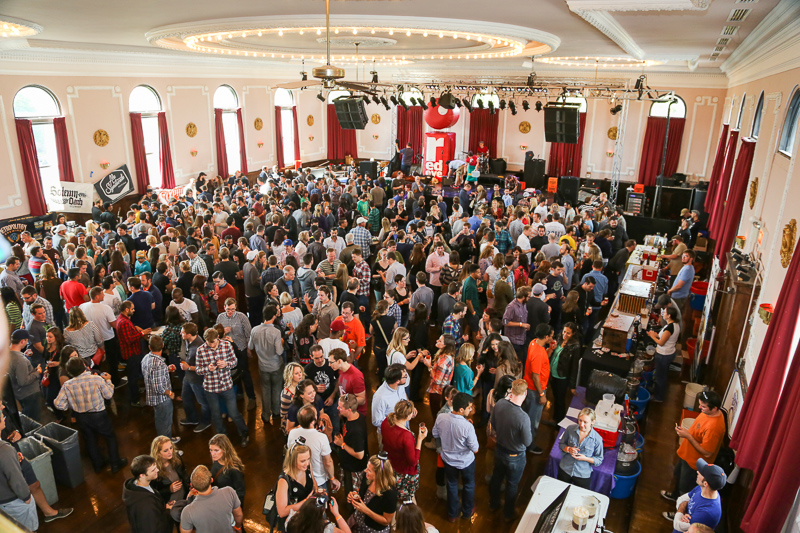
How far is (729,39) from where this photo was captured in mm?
7305

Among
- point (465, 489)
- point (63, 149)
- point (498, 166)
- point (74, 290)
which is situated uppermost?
point (63, 149)

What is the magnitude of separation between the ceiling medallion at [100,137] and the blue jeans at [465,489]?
38.0ft

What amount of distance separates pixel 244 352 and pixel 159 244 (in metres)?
2.53

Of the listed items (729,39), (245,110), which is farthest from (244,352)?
(245,110)

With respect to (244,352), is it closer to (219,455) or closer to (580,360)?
(219,455)

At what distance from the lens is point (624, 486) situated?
15.5 ft

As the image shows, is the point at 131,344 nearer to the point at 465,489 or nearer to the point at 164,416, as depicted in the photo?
the point at 164,416

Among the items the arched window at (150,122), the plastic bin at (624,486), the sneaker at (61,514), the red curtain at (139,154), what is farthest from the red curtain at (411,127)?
the sneaker at (61,514)

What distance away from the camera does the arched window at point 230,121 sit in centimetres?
1587

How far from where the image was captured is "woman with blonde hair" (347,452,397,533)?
3408mm

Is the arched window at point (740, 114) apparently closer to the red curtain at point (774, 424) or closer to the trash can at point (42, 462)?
the red curtain at point (774, 424)

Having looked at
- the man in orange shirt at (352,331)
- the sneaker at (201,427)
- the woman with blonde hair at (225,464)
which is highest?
the man in orange shirt at (352,331)

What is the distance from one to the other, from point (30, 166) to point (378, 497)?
36.2ft

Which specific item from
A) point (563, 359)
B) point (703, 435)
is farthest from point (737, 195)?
point (703, 435)
